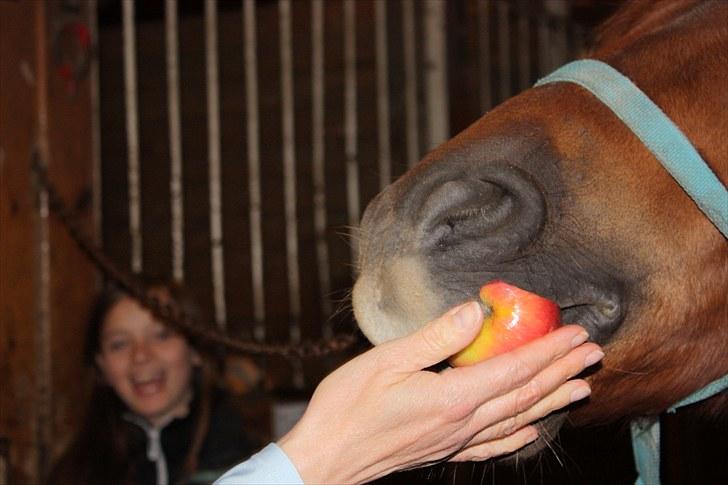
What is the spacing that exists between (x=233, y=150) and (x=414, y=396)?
13.5ft

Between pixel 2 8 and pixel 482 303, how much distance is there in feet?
4.19

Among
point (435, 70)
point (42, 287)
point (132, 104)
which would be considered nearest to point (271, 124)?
point (435, 70)

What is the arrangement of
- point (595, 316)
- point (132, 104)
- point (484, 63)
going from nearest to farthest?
point (595, 316)
point (132, 104)
point (484, 63)

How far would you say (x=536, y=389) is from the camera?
36.5 inches

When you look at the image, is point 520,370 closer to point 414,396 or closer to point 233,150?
point 414,396

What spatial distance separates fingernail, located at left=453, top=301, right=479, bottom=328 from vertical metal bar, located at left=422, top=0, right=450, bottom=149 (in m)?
2.02

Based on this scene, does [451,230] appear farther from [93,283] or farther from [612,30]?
[93,283]

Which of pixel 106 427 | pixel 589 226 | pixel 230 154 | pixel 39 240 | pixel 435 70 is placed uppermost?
pixel 230 154

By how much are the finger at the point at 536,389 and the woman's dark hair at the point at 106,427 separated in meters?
1.20

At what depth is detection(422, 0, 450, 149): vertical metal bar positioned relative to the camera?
9.45 feet

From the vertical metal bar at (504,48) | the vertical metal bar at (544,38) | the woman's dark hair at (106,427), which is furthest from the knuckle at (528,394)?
the vertical metal bar at (544,38)

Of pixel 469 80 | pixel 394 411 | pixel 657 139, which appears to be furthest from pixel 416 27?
pixel 394 411

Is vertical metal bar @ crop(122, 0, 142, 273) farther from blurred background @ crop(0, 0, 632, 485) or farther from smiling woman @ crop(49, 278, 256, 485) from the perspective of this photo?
smiling woman @ crop(49, 278, 256, 485)

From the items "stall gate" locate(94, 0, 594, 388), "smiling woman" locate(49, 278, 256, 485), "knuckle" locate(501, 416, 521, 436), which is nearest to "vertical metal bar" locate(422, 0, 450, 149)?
"stall gate" locate(94, 0, 594, 388)
